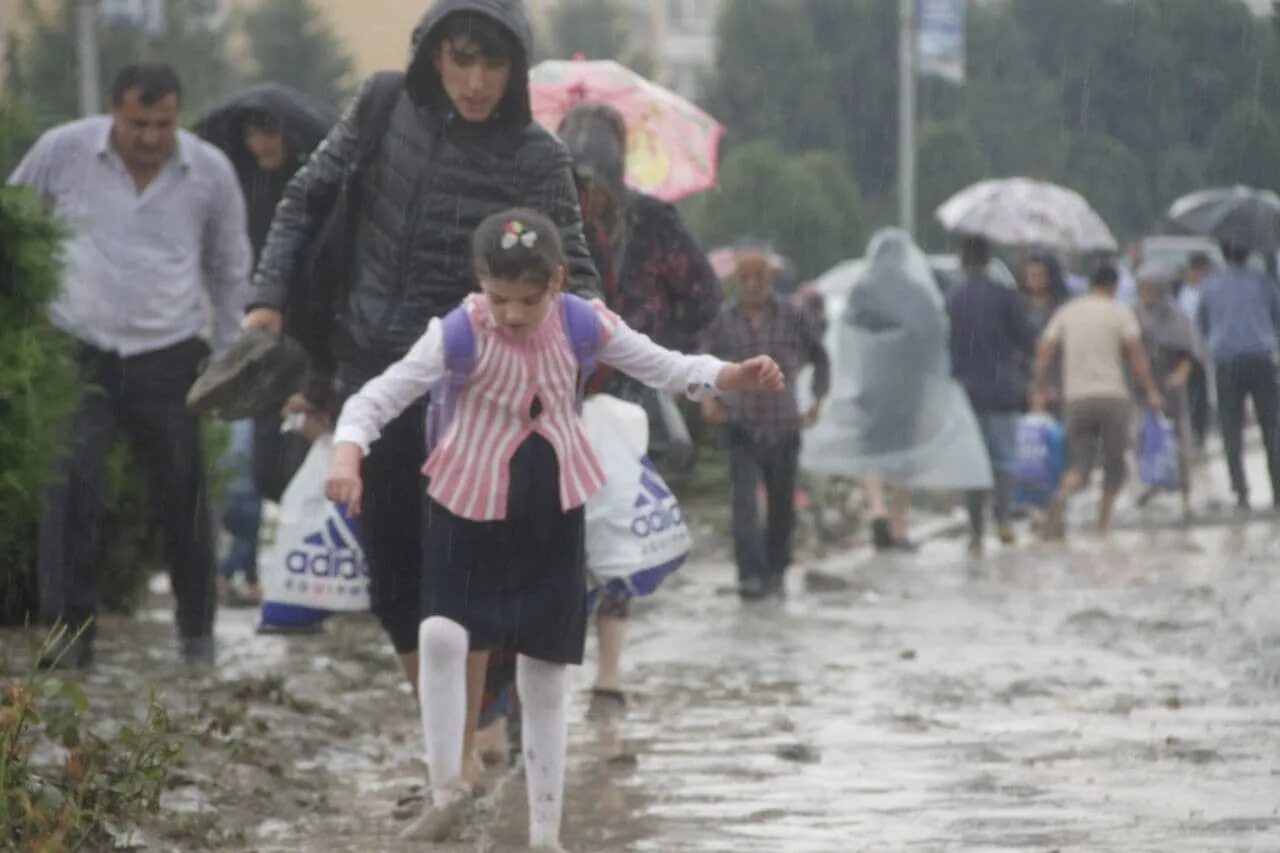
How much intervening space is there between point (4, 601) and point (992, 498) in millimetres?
9785

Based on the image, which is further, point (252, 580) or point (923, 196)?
point (923, 196)

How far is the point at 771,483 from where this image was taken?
14.6 meters

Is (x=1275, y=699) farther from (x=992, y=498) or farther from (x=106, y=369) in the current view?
(x=992, y=498)

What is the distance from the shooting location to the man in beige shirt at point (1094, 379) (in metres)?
18.6

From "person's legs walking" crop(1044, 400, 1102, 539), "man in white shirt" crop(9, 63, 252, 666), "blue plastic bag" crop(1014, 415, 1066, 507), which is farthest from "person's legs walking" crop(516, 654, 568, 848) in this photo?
"blue plastic bag" crop(1014, 415, 1066, 507)

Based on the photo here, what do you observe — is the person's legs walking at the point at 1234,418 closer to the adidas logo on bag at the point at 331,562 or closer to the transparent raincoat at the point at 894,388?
the transparent raincoat at the point at 894,388

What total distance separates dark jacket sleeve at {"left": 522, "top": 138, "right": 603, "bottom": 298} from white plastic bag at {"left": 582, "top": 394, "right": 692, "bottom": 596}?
2.65 feet

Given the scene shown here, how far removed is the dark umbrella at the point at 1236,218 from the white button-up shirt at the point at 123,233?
12390 mm

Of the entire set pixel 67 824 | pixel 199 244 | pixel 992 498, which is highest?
pixel 199 244

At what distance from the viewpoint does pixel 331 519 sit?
786cm

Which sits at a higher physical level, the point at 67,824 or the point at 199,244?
the point at 199,244

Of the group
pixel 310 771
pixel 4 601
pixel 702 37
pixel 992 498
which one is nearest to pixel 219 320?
pixel 4 601

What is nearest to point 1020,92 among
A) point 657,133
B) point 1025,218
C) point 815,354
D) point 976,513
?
point 1025,218

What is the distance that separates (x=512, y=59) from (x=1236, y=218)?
15.4 meters
